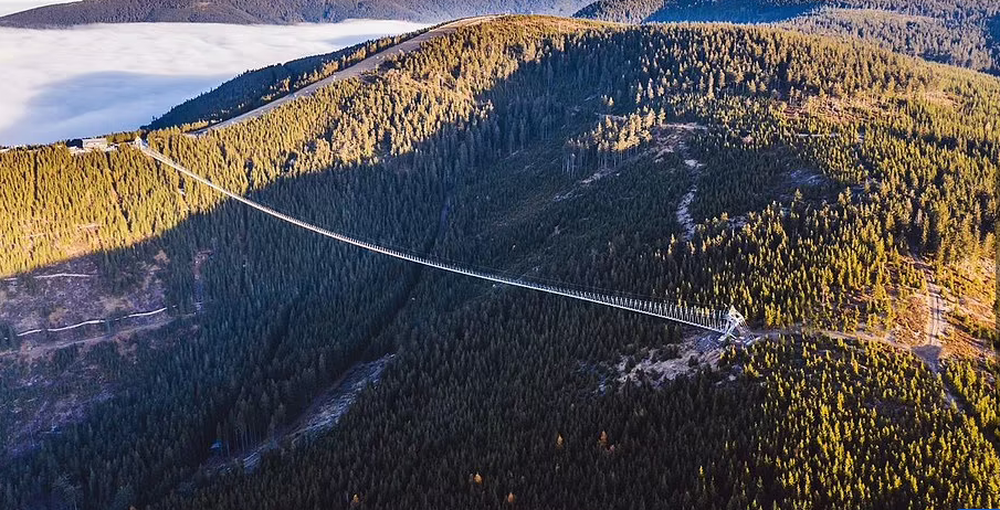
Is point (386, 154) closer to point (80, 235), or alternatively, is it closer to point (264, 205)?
point (264, 205)

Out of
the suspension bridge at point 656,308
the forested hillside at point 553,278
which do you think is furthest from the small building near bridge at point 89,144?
the suspension bridge at point 656,308

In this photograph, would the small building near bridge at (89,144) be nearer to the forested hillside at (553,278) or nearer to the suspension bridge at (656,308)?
the forested hillside at (553,278)

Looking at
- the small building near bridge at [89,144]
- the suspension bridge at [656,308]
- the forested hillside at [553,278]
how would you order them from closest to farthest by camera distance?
the forested hillside at [553,278] < the suspension bridge at [656,308] < the small building near bridge at [89,144]

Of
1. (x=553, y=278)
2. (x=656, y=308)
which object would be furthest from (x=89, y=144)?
(x=656, y=308)

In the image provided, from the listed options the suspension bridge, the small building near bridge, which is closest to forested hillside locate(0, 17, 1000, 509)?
the suspension bridge

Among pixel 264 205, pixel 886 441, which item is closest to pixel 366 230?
pixel 264 205

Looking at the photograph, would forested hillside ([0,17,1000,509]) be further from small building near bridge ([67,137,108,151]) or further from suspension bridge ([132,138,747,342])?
small building near bridge ([67,137,108,151])

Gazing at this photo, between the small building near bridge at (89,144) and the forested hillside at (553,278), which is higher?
the small building near bridge at (89,144)

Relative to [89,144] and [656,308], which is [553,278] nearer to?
[656,308]

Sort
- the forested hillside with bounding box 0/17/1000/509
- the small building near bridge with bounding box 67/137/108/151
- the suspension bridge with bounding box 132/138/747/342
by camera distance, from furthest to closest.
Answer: the small building near bridge with bounding box 67/137/108/151
the suspension bridge with bounding box 132/138/747/342
the forested hillside with bounding box 0/17/1000/509
